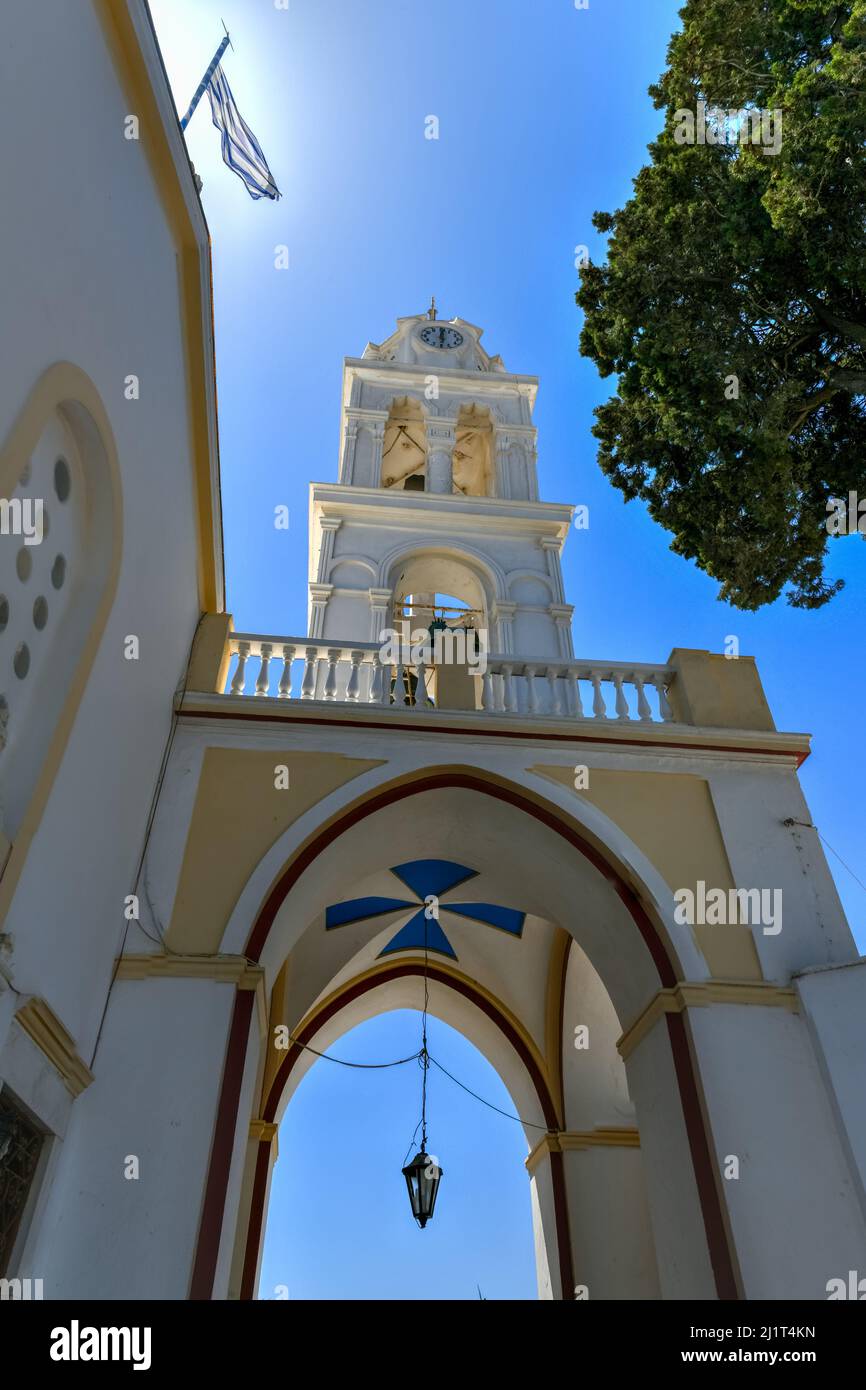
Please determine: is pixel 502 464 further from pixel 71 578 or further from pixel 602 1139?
pixel 71 578

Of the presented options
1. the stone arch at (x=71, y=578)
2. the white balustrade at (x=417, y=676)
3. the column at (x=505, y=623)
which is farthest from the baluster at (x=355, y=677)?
the column at (x=505, y=623)

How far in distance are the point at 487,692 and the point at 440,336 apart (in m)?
12.4

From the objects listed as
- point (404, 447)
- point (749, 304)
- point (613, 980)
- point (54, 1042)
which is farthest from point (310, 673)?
point (404, 447)

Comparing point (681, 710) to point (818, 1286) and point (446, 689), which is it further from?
point (818, 1286)

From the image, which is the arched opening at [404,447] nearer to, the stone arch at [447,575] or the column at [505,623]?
the stone arch at [447,575]

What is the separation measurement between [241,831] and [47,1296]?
302 cm

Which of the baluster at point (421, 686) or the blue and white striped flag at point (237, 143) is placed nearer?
the blue and white striped flag at point (237, 143)

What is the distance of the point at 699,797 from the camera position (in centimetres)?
722

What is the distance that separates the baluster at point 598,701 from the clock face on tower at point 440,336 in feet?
39.4

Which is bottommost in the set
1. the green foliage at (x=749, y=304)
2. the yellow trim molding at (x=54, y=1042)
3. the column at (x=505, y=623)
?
the yellow trim molding at (x=54, y=1042)

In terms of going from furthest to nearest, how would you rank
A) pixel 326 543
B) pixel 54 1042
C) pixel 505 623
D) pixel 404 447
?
pixel 404 447, pixel 326 543, pixel 505 623, pixel 54 1042

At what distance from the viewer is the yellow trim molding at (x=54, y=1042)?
4.40 metres

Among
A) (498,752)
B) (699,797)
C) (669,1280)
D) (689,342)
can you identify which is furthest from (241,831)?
(689,342)

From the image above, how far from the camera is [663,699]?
322 inches
